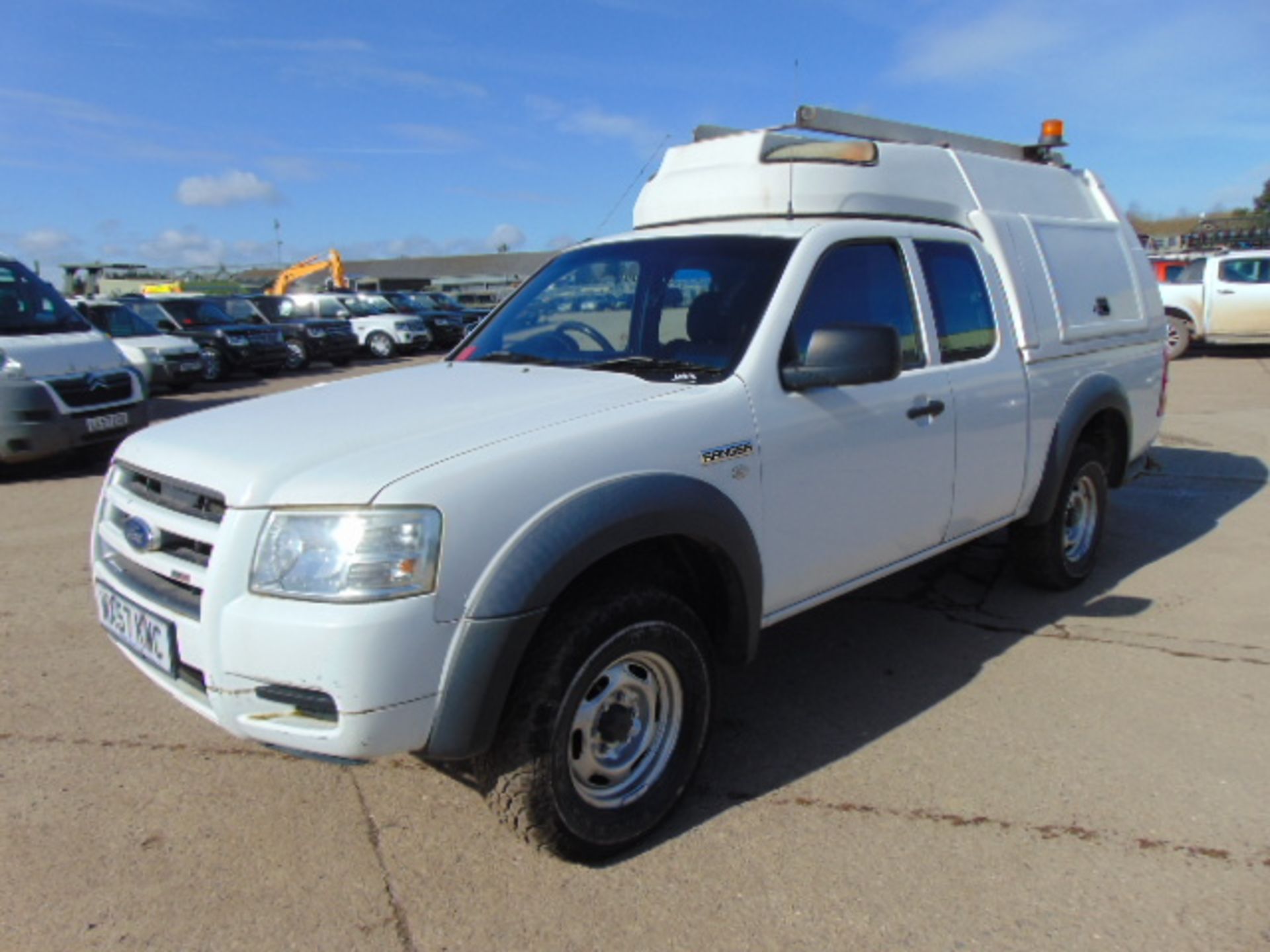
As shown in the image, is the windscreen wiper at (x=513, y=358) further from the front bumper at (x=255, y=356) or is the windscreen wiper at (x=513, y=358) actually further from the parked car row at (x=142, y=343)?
the front bumper at (x=255, y=356)

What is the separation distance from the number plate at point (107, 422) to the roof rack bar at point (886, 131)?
711 cm

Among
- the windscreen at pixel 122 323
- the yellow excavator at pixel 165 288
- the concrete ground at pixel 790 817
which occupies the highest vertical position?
the yellow excavator at pixel 165 288

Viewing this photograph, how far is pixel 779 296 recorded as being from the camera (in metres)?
3.35

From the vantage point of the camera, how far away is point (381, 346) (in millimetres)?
24828

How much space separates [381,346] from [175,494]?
2287 centimetres

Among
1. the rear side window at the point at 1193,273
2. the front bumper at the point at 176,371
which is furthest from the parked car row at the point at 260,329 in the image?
the rear side window at the point at 1193,273

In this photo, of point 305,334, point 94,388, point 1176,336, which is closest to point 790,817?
point 94,388

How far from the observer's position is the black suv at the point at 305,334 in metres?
20.6

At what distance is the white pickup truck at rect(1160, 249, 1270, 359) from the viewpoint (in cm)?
1659

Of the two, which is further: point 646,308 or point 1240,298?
point 1240,298

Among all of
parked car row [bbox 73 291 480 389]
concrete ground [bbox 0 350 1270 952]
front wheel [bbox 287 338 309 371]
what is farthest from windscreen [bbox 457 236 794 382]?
front wheel [bbox 287 338 309 371]

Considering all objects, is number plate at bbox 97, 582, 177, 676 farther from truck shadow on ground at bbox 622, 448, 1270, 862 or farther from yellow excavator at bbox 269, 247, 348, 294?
yellow excavator at bbox 269, 247, 348, 294

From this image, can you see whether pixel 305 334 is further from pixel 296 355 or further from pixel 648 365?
pixel 648 365

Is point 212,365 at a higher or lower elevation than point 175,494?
lower
